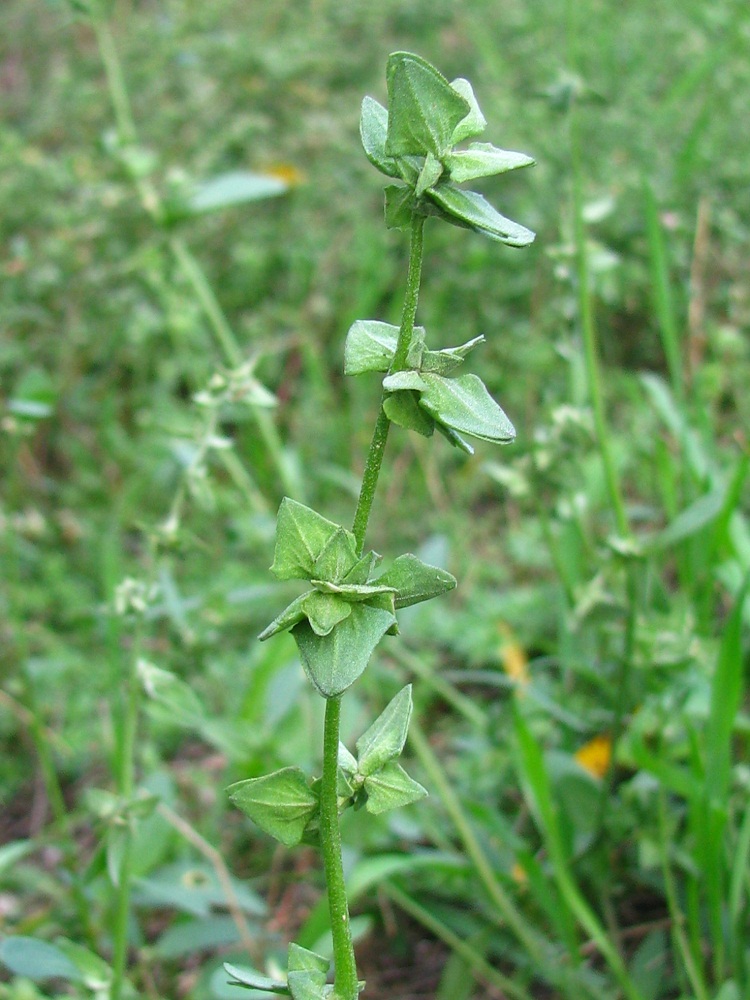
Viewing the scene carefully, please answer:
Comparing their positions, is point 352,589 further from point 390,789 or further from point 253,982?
point 253,982

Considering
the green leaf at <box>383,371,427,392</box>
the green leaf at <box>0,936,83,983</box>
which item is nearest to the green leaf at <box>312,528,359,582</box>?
the green leaf at <box>383,371,427,392</box>

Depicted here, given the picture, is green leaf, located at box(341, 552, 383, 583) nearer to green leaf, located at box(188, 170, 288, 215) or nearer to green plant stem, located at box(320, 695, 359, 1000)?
green plant stem, located at box(320, 695, 359, 1000)

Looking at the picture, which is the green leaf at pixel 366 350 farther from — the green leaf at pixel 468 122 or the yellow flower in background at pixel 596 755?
the yellow flower in background at pixel 596 755

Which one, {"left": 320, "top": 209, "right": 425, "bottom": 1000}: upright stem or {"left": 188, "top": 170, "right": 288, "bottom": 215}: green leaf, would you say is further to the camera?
{"left": 188, "top": 170, "right": 288, "bottom": 215}: green leaf

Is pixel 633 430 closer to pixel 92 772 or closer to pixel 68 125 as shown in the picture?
pixel 92 772

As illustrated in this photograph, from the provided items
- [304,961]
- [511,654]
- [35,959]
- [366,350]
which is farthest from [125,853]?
[511,654]
